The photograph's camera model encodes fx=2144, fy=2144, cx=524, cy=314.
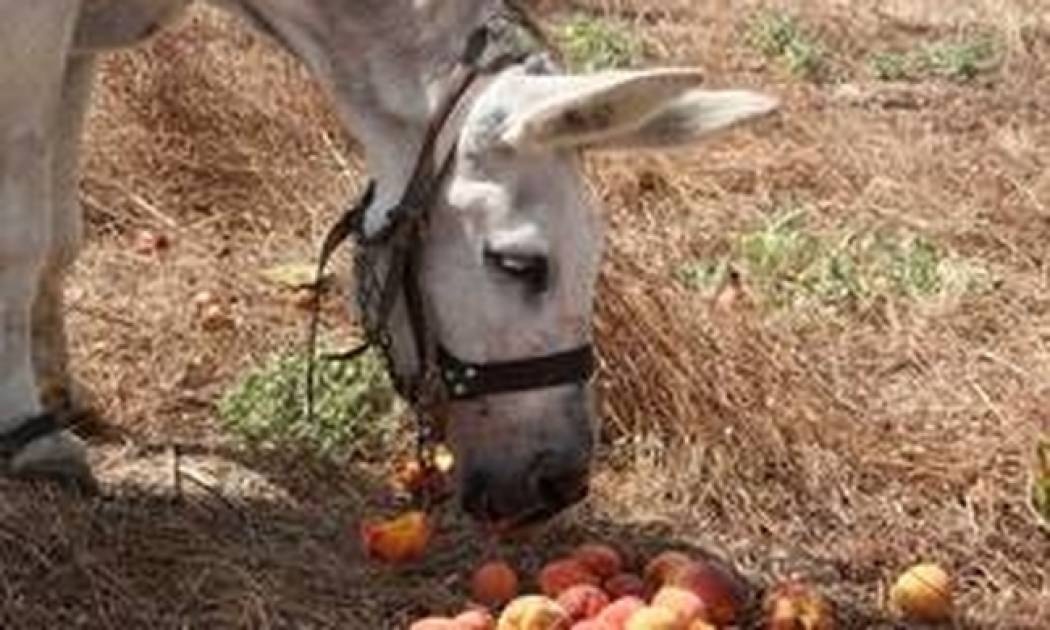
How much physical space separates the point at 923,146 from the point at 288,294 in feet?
10.6

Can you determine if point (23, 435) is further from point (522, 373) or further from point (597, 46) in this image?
point (597, 46)

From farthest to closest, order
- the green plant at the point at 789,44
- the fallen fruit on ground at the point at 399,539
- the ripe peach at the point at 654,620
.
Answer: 1. the green plant at the point at 789,44
2. the fallen fruit on ground at the point at 399,539
3. the ripe peach at the point at 654,620

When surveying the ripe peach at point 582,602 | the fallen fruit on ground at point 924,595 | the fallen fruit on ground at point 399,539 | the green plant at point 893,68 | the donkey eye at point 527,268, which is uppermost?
the donkey eye at point 527,268

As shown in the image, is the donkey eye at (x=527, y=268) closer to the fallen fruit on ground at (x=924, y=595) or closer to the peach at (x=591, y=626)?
the peach at (x=591, y=626)

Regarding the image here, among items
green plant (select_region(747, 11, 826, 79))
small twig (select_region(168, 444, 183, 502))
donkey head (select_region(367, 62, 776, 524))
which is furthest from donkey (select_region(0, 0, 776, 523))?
green plant (select_region(747, 11, 826, 79))

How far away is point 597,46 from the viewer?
9.30m

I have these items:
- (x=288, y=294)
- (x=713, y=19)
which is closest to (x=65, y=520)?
(x=288, y=294)

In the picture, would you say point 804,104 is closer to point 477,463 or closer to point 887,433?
point 887,433

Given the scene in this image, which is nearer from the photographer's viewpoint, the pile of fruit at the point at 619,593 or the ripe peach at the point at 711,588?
the pile of fruit at the point at 619,593

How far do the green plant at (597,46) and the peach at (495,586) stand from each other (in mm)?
4536

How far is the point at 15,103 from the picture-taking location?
14.6 ft

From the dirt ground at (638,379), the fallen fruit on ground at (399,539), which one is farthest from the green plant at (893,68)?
the fallen fruit on ground at (399,539)

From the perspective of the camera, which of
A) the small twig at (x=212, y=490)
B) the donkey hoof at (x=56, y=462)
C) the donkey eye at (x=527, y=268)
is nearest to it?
the donkey eye at (x=527, y=268)

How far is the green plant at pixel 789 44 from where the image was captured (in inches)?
389
